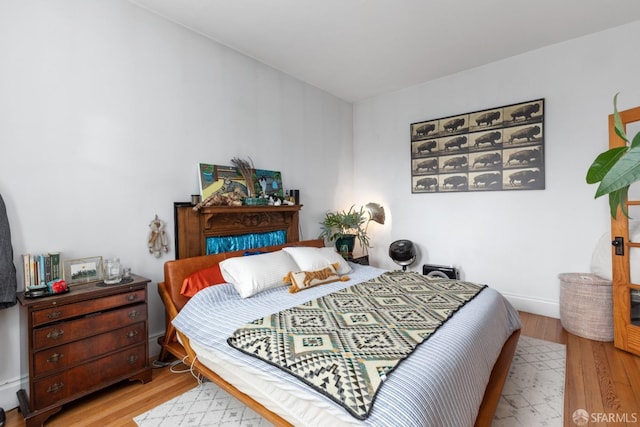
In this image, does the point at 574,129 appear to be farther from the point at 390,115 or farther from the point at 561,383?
the point at 561,383

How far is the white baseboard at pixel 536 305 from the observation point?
336 cm

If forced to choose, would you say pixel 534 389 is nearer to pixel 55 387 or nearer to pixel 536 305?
pixel 536 305

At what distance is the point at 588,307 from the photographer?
2814mm

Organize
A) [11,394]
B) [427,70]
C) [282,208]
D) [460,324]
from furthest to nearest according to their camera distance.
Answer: [427,70] → [282,208] → [11,394] → [460,324]

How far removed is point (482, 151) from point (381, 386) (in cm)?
343

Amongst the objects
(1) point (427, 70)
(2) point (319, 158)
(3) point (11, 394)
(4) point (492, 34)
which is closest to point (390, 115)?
(1) point (427, 70)

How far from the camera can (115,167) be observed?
2412 millimetres

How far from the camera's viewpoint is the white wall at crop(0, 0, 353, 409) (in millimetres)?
2000

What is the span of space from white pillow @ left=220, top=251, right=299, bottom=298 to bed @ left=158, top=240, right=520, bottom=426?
0.07 m

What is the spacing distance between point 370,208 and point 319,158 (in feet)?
3.66

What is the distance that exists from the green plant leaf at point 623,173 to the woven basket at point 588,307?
3134 millimetres

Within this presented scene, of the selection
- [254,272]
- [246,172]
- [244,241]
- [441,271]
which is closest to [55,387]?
[254,272]

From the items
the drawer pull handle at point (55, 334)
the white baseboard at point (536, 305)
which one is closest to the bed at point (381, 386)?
the drawer pull handle at point (55, 334)

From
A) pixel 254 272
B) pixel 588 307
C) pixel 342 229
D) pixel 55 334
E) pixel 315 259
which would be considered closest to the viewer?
pixel 55 334
